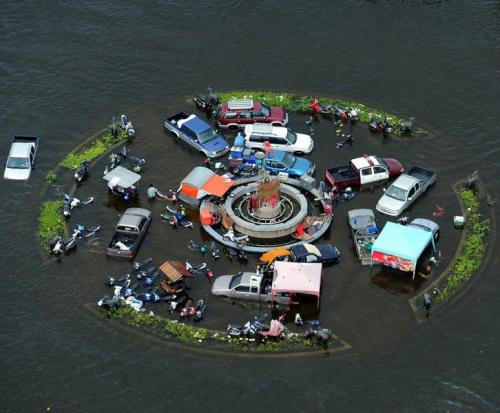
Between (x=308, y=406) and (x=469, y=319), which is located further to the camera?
(x=469, y=319)

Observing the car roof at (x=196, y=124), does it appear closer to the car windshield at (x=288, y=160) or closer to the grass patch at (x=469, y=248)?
the car windshield at (x=288, y=160)

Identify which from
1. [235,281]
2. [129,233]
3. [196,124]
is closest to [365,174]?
[196,124]

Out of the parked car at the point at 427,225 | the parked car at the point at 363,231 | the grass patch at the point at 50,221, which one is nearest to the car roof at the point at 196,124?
the grass patch at the point at 50,221

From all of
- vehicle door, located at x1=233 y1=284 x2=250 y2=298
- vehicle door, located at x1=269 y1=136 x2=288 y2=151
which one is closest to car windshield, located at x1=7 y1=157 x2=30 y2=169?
vehicle door, located at x1=269 y1=136 x2=288 y2=151

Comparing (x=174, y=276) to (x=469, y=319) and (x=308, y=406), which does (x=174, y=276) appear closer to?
(x=308, y=406)

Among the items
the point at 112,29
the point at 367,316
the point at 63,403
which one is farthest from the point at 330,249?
the point at 112,29

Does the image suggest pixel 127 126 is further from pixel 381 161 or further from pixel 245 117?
pixel 381 161
